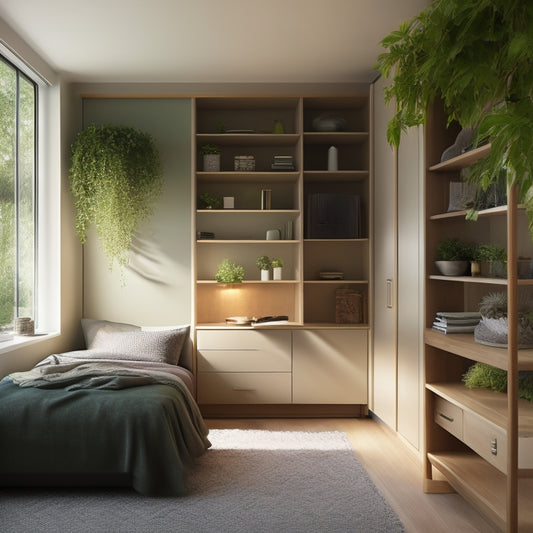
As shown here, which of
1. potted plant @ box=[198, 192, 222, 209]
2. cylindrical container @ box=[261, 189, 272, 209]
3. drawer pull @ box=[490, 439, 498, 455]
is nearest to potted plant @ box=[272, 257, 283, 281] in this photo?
cylindrical container @ box=[261, 189, 272, 209]

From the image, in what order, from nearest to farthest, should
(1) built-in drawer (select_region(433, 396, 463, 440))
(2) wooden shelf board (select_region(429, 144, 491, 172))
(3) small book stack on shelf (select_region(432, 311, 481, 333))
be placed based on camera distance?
(2) wooden shelf board (select_region(429, 144, 491, 172)), (1) built-in drawer (select_region(433, 396, 463, 440)), (3) small book stack on shelf (select_region(432, 311, 481, 333))

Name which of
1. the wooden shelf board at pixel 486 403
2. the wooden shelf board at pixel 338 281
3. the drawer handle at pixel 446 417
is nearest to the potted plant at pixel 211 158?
the wooden shelf board at pixel 338 281

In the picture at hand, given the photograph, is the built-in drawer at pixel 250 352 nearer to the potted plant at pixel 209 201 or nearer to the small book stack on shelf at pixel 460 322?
the potted plant at pixel 209 201

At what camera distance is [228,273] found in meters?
4.79

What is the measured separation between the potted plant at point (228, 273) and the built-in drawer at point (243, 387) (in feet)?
2.51

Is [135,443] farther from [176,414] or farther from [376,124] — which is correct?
[376,124]

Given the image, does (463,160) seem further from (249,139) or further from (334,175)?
(249,139)

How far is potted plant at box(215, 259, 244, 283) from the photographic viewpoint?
479cm

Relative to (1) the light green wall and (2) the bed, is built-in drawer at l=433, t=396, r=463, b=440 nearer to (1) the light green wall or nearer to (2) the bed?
(2) the bed

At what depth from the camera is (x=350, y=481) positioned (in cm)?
326

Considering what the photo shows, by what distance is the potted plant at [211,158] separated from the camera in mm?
4863

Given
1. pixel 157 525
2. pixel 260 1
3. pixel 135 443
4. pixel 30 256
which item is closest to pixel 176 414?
pixel 135 443

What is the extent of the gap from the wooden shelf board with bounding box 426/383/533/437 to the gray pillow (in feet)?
6.94

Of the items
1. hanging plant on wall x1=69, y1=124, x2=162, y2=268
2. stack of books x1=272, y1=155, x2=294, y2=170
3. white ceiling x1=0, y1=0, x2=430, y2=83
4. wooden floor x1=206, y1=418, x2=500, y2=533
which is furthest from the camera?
stack of books x1=272, y1=155, x2=294, y2=170
